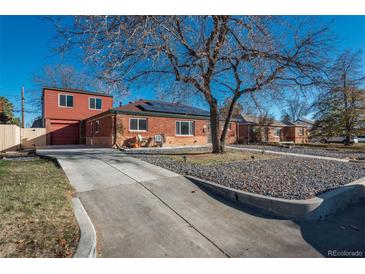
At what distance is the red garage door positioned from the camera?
19.1 m

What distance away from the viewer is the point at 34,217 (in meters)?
3.11

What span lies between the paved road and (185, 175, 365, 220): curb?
190 mm

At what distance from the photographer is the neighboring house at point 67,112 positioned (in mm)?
18578

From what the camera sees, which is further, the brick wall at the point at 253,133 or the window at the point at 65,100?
the brick wall at the point at 253,133

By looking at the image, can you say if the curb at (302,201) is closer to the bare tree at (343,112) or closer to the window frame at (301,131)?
the bare tree at (343,112)

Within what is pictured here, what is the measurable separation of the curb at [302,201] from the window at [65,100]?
19506mm

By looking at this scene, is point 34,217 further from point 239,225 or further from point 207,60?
point 207,60

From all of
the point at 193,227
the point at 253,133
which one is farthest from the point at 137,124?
the point at 253,133

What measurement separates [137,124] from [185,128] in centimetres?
482

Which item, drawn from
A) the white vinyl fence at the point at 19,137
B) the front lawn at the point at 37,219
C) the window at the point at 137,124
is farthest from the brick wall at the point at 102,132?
the front lawn at the point at 37,219

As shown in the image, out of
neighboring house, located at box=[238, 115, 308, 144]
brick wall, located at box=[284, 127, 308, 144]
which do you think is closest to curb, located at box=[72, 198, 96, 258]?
neighboring house, located at box=[238, 115, 308, 144]
